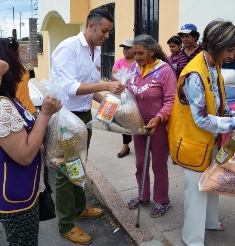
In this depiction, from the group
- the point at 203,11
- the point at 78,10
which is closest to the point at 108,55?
the point at 78,10

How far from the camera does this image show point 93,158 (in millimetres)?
5117

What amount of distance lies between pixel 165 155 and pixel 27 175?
5.61 ft

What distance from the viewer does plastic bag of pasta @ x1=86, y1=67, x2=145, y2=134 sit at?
2.48m

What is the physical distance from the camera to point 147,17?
6348 mm

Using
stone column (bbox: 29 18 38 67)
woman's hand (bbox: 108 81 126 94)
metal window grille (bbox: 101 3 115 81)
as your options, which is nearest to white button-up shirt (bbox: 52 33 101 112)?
woman's hand (bbox: 108 81 126 94)

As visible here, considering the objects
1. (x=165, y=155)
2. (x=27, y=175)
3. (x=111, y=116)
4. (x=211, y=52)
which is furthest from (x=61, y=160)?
(x=165, y=155)

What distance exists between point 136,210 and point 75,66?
163 centimetres

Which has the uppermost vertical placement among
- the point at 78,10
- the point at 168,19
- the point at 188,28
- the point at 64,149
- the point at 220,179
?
the point at 78,10

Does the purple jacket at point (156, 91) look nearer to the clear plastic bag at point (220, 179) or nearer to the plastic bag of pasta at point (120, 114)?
the plastic bag of pasta at point (120, 114)

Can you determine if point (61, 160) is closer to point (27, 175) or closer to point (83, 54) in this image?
point (27, 175)

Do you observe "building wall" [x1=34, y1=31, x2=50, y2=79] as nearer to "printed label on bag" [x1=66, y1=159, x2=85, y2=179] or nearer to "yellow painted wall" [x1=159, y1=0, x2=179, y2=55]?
"yellow painted wall" [x1=159, y1=0, x2=179, y2=55]

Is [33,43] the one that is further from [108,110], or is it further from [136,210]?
[108,110]

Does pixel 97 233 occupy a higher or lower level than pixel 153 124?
lower

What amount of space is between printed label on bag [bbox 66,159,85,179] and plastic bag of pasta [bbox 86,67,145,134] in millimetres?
533
